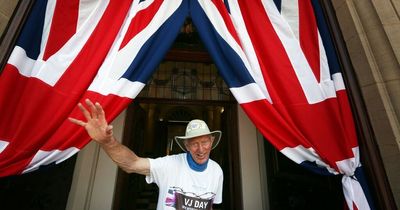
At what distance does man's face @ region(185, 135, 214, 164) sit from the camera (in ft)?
6.29

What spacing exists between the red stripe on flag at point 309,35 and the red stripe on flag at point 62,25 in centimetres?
212

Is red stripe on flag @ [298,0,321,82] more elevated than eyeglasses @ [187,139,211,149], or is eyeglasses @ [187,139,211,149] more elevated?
red stripe on flag @ [298,0,321,82]

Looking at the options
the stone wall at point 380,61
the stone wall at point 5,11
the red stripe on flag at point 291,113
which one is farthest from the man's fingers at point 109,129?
the stone wall at point 380,61

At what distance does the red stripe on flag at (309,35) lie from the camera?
204 cm

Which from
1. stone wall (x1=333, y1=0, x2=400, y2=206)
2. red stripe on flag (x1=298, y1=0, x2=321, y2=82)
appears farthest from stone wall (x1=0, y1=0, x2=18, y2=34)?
stone wall (x1=333, y1=0, x2=400, y2=206)

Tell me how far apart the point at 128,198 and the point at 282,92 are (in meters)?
3.22

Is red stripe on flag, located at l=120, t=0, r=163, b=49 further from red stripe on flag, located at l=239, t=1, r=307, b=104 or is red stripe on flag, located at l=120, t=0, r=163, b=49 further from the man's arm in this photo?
red stripe on flag, located at l=239, t=1, r=307, b=104

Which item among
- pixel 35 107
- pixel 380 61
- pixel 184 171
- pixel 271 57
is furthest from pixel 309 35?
pixel 35 107

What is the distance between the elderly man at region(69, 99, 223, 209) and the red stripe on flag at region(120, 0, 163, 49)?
0.87 meters

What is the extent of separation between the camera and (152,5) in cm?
218

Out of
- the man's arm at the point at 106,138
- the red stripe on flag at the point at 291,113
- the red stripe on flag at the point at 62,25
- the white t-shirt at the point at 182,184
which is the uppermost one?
the red stripe on flag at the point at 62,25

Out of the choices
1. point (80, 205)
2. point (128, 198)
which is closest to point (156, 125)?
point (128, 198)

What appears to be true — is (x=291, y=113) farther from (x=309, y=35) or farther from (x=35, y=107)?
(x=35, y=107)

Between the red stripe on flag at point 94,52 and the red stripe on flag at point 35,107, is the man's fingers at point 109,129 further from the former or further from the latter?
the red stripe on flag at point 94,52
